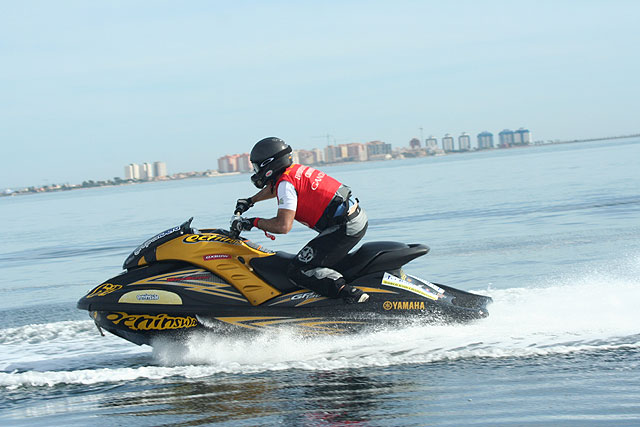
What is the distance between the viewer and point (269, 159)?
595 centimetres

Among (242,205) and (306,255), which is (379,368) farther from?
(242,205)

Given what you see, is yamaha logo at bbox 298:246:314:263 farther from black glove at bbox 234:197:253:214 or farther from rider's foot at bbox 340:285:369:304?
black glove at bbox 234:197:253:214

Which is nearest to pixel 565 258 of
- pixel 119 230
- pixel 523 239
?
pixel 523 239

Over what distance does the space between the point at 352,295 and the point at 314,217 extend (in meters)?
0.72

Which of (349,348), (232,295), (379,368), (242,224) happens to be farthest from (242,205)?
(379,368)

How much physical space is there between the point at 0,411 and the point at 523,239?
9892 mm

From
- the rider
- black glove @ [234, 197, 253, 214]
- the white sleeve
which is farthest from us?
black glove @ [234, 197, 253, 214]

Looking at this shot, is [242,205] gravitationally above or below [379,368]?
above

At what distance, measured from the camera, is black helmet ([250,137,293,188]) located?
5957mm

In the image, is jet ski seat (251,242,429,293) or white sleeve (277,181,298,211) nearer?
white sleeve (277,181,298,211)

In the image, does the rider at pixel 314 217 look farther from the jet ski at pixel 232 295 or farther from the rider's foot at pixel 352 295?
the jet ski at pixel 232 295

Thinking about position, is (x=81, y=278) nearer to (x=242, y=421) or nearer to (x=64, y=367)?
(x=64, y=367)

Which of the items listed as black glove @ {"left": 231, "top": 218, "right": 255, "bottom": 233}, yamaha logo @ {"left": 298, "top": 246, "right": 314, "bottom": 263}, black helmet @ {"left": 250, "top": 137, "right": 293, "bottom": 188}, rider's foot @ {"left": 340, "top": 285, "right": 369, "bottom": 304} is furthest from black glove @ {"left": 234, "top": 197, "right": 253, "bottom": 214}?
rider's foot @ {"left": 340, "top": 285, "right": 369, "bottom": 304}

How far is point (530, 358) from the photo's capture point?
5.40 metres
